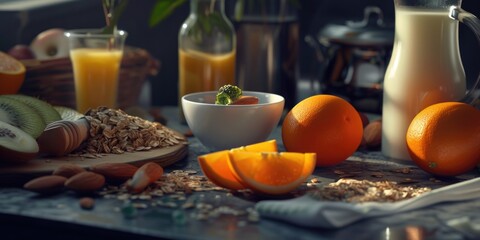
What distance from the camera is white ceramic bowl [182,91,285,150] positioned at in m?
1.28

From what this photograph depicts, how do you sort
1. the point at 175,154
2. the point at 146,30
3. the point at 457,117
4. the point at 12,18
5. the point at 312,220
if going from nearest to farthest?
the point at 312,220, the point at 457,117, the point at 175,154, the point at 12,18, the point at 146,30

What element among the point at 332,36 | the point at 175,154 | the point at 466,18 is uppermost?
the point at 466,18

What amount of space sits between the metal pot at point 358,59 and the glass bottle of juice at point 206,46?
0.75 feet

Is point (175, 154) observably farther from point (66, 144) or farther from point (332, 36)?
point (332, 36)

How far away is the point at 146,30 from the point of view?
7.08ft

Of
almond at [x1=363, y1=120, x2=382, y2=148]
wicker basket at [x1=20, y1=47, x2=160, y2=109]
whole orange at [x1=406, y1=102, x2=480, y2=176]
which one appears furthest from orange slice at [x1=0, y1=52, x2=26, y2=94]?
whole orange at [x1=406, y1=102, x2=480, y2=176]

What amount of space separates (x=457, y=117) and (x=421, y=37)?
16cm

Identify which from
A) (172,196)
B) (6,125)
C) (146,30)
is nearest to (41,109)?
(6,125)

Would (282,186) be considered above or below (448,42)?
below

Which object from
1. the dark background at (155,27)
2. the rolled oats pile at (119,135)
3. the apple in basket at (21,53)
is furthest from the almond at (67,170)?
the dark background at (155,27)

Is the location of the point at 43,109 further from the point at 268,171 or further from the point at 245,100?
the point at 268,171

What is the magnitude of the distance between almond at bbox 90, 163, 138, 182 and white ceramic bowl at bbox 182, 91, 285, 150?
185 millimetres

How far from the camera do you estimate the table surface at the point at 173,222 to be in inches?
36.4

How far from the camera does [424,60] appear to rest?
1256mm
